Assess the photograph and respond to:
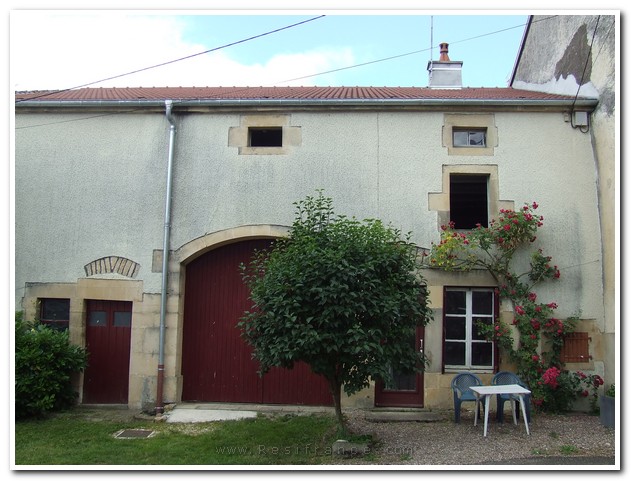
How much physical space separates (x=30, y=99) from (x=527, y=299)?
8.28 meters

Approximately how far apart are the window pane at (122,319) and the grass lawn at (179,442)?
144cm

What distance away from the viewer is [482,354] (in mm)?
7926

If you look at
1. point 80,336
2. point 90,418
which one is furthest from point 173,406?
point 80,336

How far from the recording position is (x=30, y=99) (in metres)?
8.62

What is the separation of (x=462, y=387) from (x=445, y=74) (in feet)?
23.7

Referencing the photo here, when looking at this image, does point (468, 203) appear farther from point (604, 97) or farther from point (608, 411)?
point (608, 411)

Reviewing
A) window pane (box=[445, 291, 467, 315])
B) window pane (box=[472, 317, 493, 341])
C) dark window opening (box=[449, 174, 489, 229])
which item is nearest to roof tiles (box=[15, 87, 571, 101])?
dark window opening (box=[449, 174, 489, 229])

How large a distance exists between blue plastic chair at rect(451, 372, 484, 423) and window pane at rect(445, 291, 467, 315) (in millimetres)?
1026

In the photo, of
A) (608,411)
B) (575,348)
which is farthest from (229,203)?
(608,411)

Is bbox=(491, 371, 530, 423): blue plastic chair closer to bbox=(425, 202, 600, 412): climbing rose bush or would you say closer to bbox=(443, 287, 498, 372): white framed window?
bbox=(425, 202, 600, 412): climbing rose bush

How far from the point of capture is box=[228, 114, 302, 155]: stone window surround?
834 centimetres

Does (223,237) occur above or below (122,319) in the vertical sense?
above

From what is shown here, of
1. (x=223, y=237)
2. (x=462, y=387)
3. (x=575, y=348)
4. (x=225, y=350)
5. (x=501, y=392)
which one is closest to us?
(x=501, y=392)

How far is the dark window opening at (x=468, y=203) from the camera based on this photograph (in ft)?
28.6
